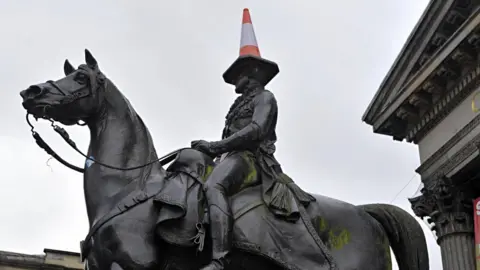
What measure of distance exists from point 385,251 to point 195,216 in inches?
79.0

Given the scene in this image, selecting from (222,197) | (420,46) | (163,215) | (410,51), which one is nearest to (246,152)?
(222,197)

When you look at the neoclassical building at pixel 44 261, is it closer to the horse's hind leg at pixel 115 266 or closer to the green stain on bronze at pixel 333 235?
the green stain on bronze at pixel 333 235

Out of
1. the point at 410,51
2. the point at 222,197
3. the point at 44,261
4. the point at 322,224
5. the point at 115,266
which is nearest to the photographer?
the point at 115,266

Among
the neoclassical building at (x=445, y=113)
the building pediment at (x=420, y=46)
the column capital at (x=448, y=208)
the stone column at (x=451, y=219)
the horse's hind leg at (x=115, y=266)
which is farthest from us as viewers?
the building pediment at (x=420, y=46)

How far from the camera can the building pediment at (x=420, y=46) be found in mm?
35875

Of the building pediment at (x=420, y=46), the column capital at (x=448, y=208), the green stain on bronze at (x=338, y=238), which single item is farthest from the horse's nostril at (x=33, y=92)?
the column capital at (x=448, y=208)

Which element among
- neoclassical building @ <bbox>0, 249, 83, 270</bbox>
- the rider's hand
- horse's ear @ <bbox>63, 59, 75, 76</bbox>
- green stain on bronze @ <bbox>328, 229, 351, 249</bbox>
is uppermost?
horse's ear @ <bbox>63, 59, 75, 76</bbox>

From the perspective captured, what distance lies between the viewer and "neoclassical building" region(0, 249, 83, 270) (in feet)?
140

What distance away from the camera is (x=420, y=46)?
124 ft

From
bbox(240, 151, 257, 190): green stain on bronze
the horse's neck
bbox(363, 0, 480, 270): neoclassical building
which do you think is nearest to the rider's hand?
bbox(240, 151, 257, 190): green stain on bronze

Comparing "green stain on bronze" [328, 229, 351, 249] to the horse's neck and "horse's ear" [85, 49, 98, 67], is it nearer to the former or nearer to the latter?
the horse's neck

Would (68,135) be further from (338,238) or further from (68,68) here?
(338,238)

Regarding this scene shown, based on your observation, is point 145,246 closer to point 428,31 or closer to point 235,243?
point 235,243

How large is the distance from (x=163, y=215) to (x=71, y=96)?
1.46 metres
